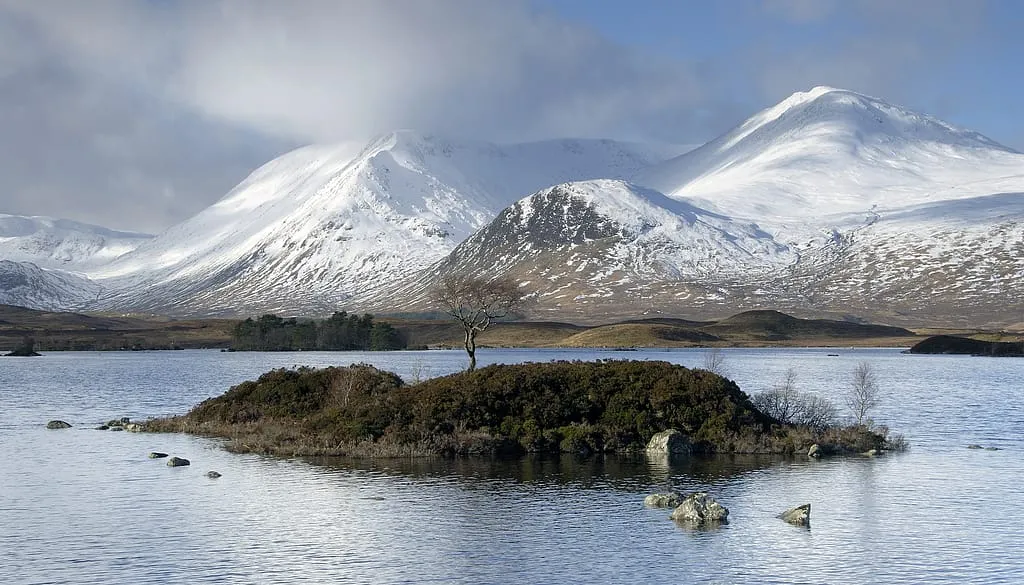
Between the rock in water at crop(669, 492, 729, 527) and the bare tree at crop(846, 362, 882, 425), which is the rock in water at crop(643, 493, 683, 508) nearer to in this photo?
the rock in water at crop(669, 492, 729, 527)

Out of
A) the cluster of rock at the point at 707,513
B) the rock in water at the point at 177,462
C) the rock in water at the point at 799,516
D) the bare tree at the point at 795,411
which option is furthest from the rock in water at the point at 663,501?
the rock in water at the point at 177,462

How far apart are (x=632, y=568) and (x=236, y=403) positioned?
47.7m

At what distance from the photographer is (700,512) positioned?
44281mm

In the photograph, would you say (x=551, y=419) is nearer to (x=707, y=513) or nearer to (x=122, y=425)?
(x=707, y=513)

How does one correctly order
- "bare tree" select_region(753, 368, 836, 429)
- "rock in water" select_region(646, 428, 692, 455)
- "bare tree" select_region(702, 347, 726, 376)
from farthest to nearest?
"bare tree" select_region(702, 347, 726, 376)
"bare tree" select_region(753, 368, 836, 429)
"rock in water" select_region(646, 428, 692, 455)

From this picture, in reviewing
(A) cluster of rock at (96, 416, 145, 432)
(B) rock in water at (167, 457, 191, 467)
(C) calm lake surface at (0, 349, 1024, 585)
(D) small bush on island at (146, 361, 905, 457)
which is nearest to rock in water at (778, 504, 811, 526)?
(C) calm lake surface at (0, 349, 1024, 585)

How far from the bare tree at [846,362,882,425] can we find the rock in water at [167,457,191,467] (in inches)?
1557

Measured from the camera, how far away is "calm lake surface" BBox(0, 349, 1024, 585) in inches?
1441

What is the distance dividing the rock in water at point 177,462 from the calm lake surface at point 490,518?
622 millimetres

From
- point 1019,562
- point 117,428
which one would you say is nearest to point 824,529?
point 1019,562

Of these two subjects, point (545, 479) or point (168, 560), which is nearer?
point (168, 560)

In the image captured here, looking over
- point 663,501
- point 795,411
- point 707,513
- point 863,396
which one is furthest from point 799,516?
point 863,396

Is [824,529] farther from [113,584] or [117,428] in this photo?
[117,428]

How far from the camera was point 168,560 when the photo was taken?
37688mm
